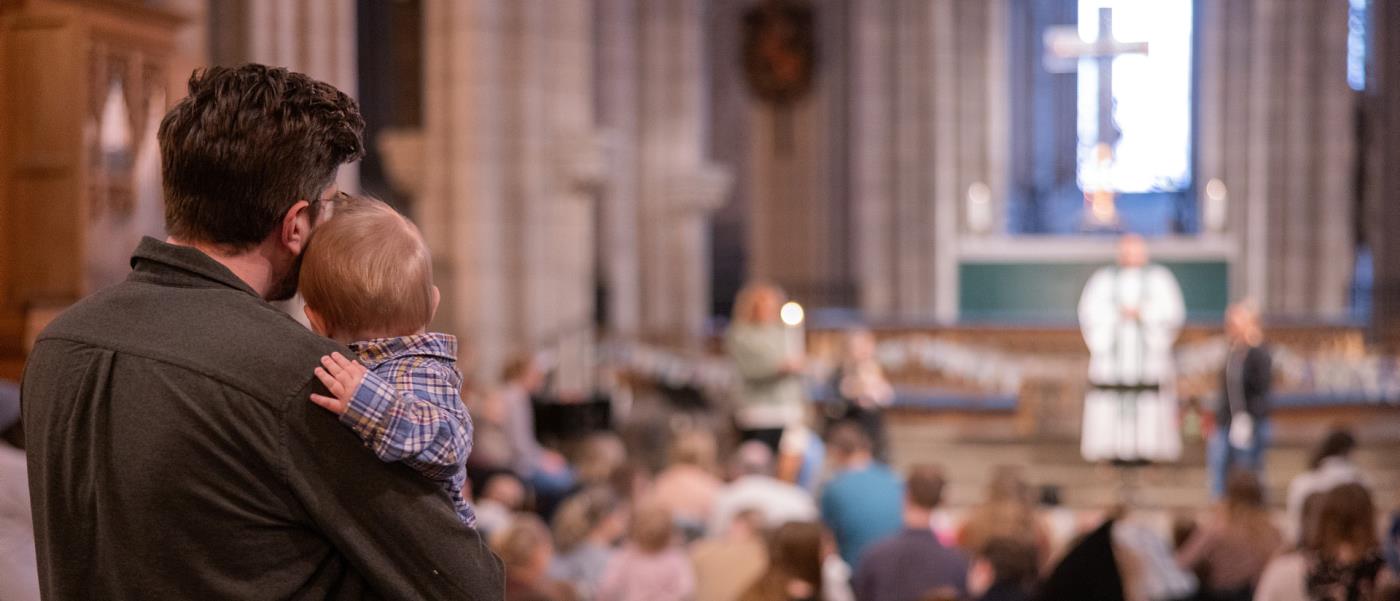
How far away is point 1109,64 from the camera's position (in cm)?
2331

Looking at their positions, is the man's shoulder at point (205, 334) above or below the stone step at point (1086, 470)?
above

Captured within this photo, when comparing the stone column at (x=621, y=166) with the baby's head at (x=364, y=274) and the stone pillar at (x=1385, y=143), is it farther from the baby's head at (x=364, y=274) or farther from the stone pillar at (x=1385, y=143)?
the baby's head at (x=364, y=274)

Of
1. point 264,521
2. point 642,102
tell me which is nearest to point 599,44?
point 642,102

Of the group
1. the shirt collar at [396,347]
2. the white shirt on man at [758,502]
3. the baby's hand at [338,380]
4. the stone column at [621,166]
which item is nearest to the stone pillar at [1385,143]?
the stone column at [621,166]

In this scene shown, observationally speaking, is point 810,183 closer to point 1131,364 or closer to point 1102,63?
point 1102,63

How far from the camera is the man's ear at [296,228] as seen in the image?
185cm

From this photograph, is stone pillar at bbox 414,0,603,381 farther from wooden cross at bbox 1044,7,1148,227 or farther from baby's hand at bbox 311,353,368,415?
baby's hand at bbox 311,353,368,415

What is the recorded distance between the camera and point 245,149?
1.79 m

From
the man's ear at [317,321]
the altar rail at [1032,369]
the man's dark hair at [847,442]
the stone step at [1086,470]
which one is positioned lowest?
the stone step at [1086,470]

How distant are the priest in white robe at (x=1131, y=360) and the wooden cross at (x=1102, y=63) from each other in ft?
35.2

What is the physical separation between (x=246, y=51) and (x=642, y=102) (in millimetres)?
9257

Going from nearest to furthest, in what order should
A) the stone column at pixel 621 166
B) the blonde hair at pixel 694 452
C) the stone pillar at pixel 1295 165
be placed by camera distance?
the blonde hair at pixel 694 452 → the stone column at pixel 621 166 → the stone pillar at pixel 1295 165

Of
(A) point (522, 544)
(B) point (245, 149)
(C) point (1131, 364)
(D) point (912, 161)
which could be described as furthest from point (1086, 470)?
(B) point (245, 149)

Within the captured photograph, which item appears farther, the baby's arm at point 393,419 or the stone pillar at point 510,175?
the stone pillar at point 510,175
